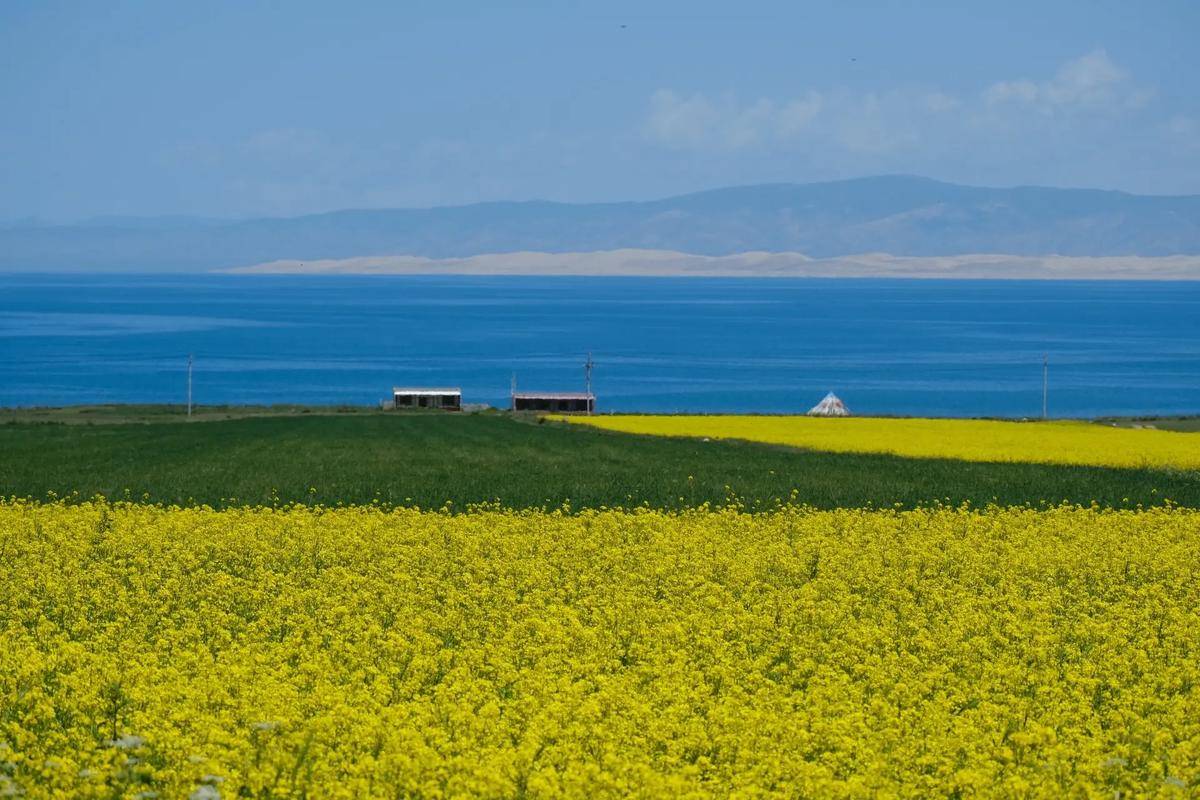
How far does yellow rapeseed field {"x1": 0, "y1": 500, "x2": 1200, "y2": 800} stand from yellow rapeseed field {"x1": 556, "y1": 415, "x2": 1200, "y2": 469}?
20678 mm

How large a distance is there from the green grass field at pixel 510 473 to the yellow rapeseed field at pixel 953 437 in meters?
3.10

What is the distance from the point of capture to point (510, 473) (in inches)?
1599

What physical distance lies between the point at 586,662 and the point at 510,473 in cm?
2355

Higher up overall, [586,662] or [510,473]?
[510,473]

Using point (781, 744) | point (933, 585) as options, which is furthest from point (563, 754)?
point (933, 585)

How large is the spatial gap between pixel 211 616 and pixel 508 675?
4.68 meters

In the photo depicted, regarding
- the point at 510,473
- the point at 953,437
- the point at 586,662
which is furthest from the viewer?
the point at 953,437

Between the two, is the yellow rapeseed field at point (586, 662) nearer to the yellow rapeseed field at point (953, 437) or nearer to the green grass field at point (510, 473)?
the green grass field at point (510, 473)

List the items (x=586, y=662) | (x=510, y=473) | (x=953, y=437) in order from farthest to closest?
(x=953, y=437), (x=510, y=473), (x=586, y=662)

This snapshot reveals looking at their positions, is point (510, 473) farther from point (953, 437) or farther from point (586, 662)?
point (586, 662)

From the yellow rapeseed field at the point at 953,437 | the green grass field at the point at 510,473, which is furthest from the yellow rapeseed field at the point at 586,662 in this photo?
the yellow rapeseed field at the point at 953,437

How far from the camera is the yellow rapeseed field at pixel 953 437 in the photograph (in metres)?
48.9

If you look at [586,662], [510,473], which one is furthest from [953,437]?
[586,662]

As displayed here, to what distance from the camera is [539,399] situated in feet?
328
